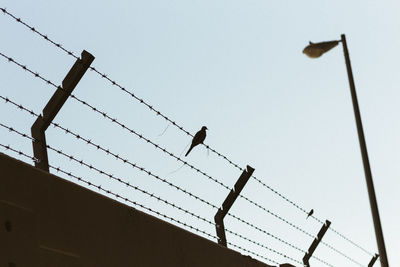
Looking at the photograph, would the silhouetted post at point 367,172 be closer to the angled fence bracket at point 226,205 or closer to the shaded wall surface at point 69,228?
the angled fence bracket at point 226,205

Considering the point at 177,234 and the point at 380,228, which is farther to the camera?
the point at 380,228

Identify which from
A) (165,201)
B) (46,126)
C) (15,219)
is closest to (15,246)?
(15,219)

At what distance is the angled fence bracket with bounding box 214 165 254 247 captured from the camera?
7.92 meters

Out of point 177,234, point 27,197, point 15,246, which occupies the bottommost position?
point 15,246

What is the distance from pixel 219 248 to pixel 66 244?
9.36 feet

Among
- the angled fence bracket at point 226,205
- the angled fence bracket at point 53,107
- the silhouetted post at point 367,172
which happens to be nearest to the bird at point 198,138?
the angled fence bracket at point 226,205

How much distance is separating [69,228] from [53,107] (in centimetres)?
98

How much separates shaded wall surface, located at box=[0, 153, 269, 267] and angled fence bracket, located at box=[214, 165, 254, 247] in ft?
3.18

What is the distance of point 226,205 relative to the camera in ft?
26.0

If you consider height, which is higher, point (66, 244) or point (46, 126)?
point (46, 126)

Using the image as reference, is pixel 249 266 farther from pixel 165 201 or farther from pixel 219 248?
pixel 165 201

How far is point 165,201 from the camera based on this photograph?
6660 millimetres

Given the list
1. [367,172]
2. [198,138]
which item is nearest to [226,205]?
→ [198,138]

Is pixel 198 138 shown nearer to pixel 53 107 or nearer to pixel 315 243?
pixel 53 107
